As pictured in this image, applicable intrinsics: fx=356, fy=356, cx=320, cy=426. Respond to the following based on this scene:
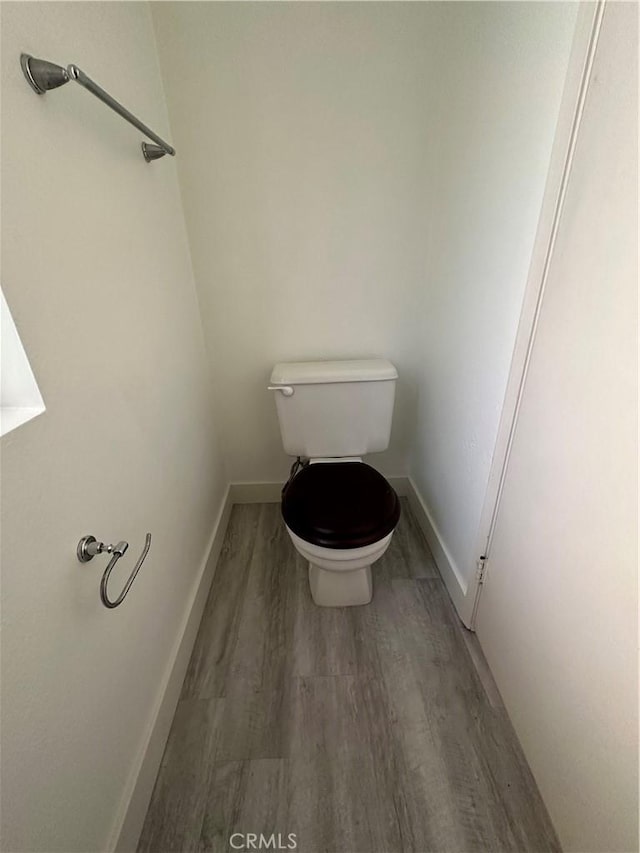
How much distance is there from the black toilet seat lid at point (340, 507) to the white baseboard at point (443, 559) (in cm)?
37

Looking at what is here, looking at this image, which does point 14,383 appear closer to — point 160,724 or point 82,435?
point 82,435

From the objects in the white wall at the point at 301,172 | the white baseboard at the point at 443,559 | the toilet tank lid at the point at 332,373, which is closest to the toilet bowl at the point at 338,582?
the white baseboard at the point at 443,559

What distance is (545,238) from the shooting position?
75cm

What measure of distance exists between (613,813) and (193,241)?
1851 mm

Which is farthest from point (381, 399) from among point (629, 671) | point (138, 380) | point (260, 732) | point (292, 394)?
point (260, 732)

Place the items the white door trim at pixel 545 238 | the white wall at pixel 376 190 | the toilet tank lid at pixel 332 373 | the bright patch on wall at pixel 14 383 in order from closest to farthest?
the bright patch on wall at pixel 14 383, the white door trim at pixel 545 238, the white wall at pixel 376 190, the toilet tank lid at pixel 332 373

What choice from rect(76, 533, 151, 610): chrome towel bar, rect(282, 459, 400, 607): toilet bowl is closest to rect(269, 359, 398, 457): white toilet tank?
rect(282, 459, 400, 607): toilet bowl

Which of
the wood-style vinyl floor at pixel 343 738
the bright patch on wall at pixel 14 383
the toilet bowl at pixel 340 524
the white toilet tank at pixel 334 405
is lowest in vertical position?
the wood-style vinyl floor at pixel 343 738

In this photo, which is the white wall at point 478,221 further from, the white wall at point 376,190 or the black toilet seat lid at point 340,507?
the black toilet seat lid at point 340,507

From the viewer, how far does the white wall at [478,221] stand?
0.77 m

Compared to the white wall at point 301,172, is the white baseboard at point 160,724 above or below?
below

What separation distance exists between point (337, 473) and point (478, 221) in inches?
36.1

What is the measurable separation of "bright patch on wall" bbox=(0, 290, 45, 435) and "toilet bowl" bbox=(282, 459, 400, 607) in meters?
A: 0.75

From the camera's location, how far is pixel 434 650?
1156 mm
